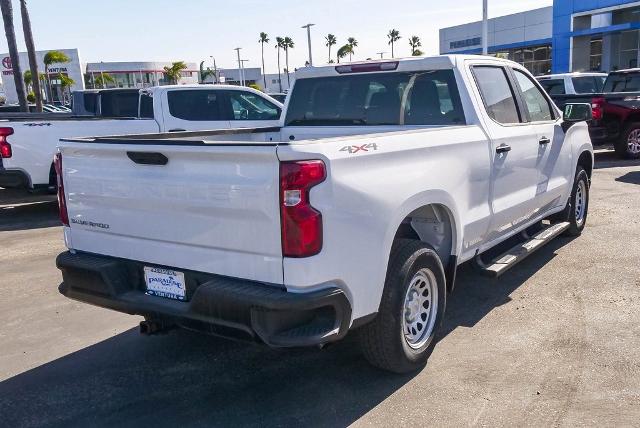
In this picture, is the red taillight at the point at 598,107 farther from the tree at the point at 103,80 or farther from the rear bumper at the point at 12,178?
the tree at the point at 103,80

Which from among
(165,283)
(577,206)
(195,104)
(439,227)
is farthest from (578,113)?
(195,104)

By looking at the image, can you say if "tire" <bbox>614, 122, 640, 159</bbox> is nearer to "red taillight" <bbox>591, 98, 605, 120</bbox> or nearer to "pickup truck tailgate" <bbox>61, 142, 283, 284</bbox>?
"red taillight" <bbox>591, 98, 605, 120</bbox>

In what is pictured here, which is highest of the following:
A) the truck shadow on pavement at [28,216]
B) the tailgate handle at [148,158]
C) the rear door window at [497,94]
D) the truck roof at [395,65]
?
the truck roof at [395,65]

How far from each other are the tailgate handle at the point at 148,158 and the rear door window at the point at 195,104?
7166 millimetres

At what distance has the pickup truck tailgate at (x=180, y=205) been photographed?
9.68 feet

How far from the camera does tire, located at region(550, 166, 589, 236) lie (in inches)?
259

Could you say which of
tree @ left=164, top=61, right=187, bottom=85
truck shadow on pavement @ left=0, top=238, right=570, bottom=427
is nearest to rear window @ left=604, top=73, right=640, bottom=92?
truck shadow on pavement @ left=0, top=238, right=570, bottom=427

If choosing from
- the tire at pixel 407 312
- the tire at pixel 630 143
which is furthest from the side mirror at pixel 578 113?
the tire at pixel 630 143

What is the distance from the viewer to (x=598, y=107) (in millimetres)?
12758

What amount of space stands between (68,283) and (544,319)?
3.46 m

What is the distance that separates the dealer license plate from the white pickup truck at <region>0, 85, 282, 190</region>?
4613 mm

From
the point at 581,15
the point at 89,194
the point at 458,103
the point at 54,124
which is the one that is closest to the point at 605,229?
the point at 458,103

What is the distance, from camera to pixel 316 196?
2.90 meters

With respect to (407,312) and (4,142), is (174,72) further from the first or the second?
(407,312)
